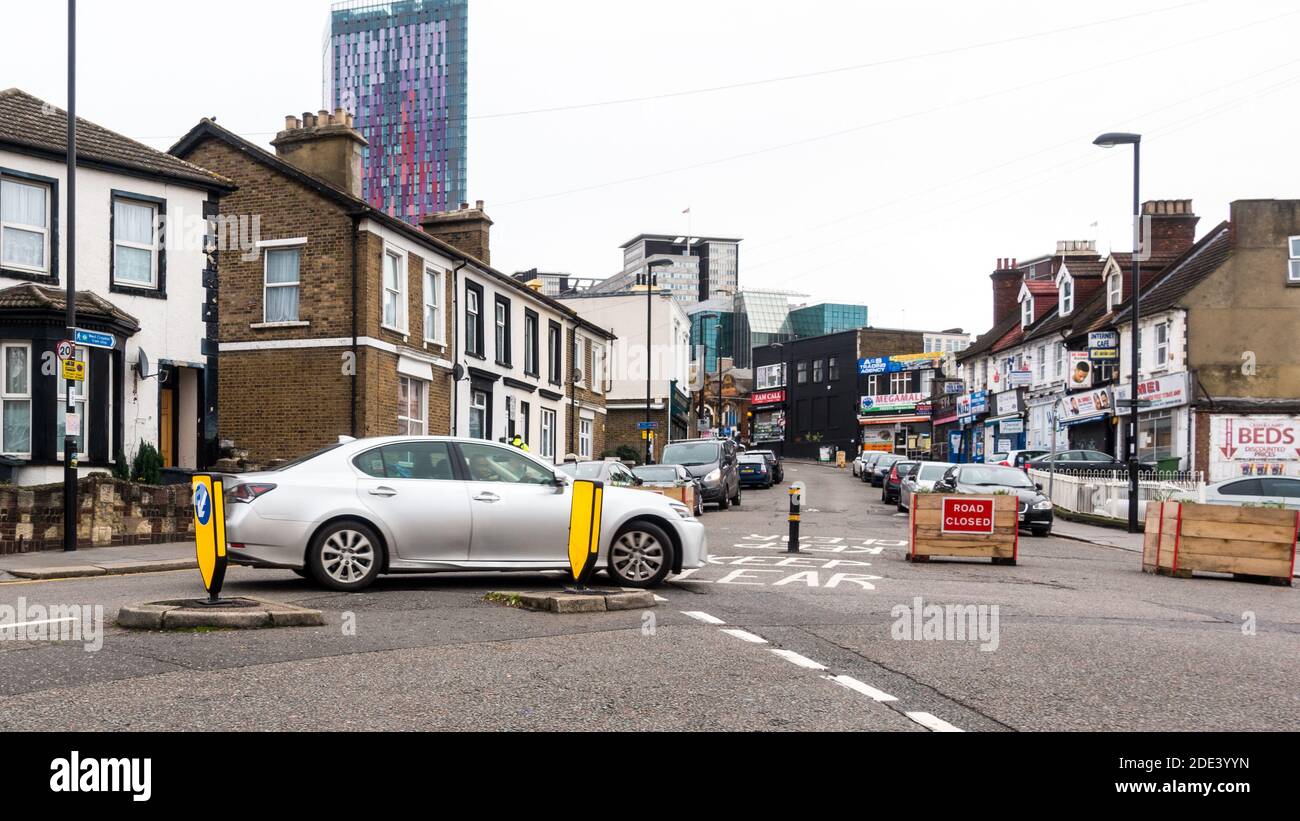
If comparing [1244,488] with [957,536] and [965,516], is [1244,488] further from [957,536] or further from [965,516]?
[957,536]

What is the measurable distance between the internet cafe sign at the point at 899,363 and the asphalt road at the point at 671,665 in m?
75.7

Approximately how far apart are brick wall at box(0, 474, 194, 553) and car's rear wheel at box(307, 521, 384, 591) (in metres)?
7.40

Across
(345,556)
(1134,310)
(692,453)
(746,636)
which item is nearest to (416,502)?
(345,556)

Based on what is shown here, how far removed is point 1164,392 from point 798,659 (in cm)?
3341

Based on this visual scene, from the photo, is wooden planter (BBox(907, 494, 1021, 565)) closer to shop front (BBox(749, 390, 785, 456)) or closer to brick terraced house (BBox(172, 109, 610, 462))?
brick terraced house (BBox(172, 109, 610, 462))

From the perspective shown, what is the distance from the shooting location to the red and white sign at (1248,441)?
34.7 metres

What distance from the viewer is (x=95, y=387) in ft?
64.6

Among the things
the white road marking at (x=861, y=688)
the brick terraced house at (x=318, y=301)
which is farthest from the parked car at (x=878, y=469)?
the white road marking at (x=861, y=688)

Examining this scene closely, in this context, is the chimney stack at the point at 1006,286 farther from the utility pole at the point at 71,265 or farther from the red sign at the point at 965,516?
the utility pole at the point at 71,265

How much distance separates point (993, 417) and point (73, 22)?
49.4 m

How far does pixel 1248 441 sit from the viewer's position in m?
34.8

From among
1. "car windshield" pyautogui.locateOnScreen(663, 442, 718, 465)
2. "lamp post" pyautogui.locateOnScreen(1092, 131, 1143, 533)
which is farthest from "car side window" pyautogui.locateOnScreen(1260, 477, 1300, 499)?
"car windshield" pyautogui.locateOnScreen(663, 442, 718, 465)

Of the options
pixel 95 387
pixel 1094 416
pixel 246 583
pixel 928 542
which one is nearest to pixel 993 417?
pixel 1094 416
